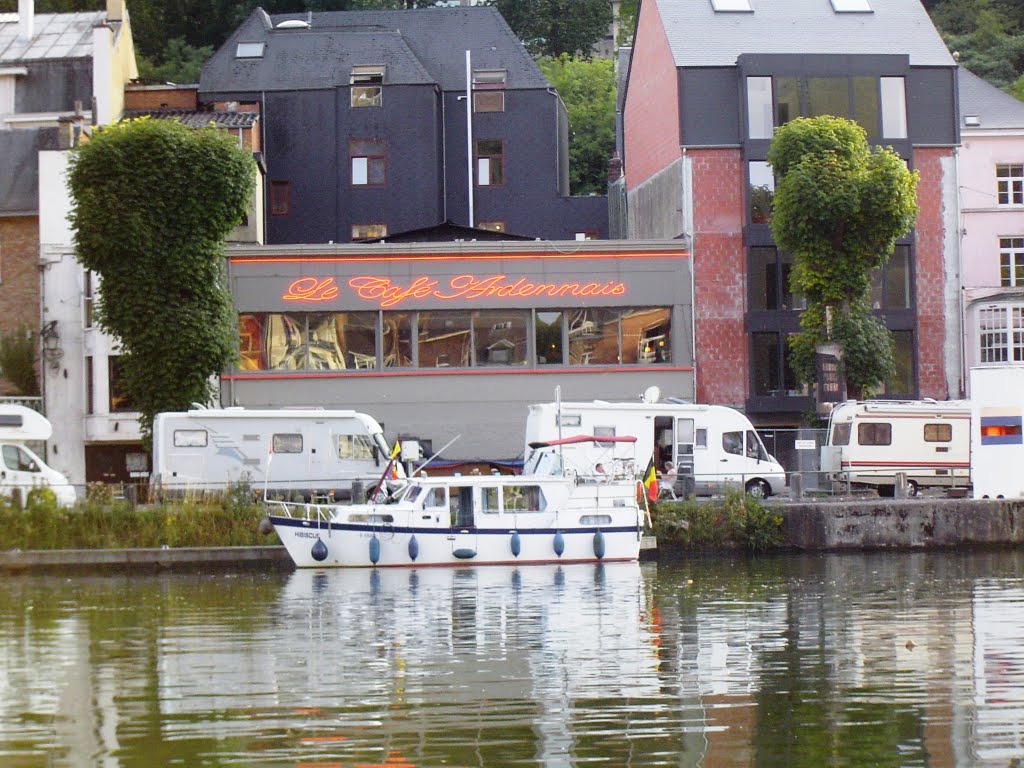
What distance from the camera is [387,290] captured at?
55.8 meters

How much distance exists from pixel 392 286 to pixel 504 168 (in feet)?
53.1

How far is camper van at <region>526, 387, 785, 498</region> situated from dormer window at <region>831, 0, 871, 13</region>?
1935 centimetres

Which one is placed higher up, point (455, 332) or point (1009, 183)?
point (1009, 183)

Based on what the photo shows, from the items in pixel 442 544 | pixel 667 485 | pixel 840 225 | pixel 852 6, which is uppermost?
pixel 852 6

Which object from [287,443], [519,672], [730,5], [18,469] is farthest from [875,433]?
[519,672]

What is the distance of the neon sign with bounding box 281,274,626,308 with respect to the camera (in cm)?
5550

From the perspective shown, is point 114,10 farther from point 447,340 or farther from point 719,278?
point 719,278

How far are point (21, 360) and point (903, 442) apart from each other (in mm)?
27547

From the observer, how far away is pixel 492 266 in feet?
184

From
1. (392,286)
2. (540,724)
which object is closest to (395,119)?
(392,286)

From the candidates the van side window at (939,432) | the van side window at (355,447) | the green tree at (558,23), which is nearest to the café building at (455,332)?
the van side window at (355,447)

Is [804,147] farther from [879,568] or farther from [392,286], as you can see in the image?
[879,568]

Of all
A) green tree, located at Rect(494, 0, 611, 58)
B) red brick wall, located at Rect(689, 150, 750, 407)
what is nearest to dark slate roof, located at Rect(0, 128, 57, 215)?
red brick wall, located at Rect(689, 150, 750, 407)

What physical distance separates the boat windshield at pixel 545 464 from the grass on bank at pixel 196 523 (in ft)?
8.38
